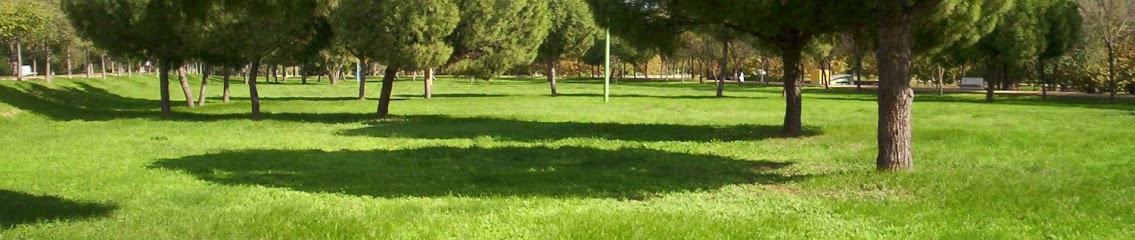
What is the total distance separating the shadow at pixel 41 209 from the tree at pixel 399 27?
1559 centimetres

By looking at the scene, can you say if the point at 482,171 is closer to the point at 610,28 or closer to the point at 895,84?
the point at 895,84

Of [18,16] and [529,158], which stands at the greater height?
[18,16]

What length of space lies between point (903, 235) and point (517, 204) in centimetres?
382

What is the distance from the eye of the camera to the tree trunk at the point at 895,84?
481 inches

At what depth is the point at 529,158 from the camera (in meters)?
15.5

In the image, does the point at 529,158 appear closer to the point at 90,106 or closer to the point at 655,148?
the point at 655,148

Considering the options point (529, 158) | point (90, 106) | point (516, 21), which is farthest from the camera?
point (90, 106)

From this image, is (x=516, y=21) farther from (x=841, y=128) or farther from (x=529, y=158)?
(x=529, y=158)

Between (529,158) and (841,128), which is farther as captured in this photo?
(841,128)

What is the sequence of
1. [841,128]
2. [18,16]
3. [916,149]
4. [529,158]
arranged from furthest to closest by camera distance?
[18,16]
[841,128]
[916,149]
[529,158]

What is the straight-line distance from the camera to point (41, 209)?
9.55m

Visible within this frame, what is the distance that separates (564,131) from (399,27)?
6689mm

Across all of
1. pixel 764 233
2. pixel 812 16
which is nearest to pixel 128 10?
pixel 812 16

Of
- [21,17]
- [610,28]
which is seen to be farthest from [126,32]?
[610,28]
